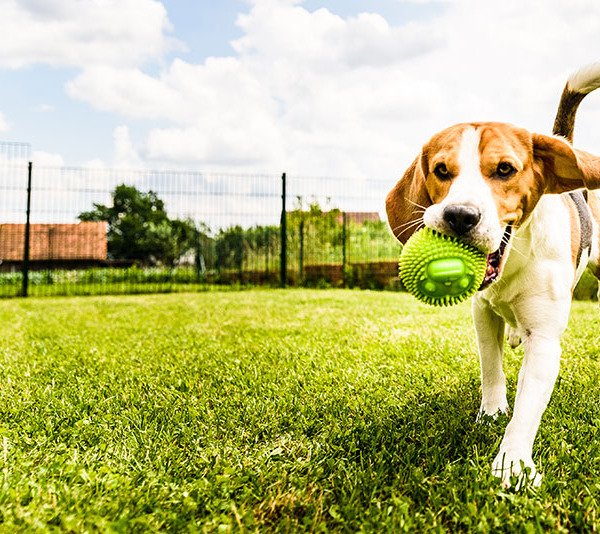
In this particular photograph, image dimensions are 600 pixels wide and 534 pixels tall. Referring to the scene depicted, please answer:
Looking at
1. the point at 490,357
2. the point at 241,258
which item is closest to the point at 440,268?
the point at 490,357

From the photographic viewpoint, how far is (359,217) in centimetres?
1422

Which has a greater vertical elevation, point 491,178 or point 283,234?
point 283,234

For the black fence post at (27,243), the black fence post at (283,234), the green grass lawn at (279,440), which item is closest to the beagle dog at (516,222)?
the green grass lawn at (279,440)

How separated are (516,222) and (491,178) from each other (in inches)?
10.0

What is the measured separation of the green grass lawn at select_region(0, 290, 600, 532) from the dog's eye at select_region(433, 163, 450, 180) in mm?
1159

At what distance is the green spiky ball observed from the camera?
7.16ft

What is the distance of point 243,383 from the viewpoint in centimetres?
364

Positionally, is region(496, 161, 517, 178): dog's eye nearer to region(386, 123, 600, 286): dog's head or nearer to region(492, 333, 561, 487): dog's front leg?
region(386, 123, 600, 286): dog's head

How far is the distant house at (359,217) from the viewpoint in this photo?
14109 millimetres

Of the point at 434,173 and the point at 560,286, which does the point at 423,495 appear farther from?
the point at 434,173

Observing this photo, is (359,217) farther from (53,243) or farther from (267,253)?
(53,243)

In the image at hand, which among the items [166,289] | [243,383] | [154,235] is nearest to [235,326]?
[243,383]

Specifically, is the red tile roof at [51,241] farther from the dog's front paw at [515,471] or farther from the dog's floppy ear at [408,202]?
the dog's front paw at [515,471]

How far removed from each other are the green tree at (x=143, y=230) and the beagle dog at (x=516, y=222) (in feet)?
39.5
